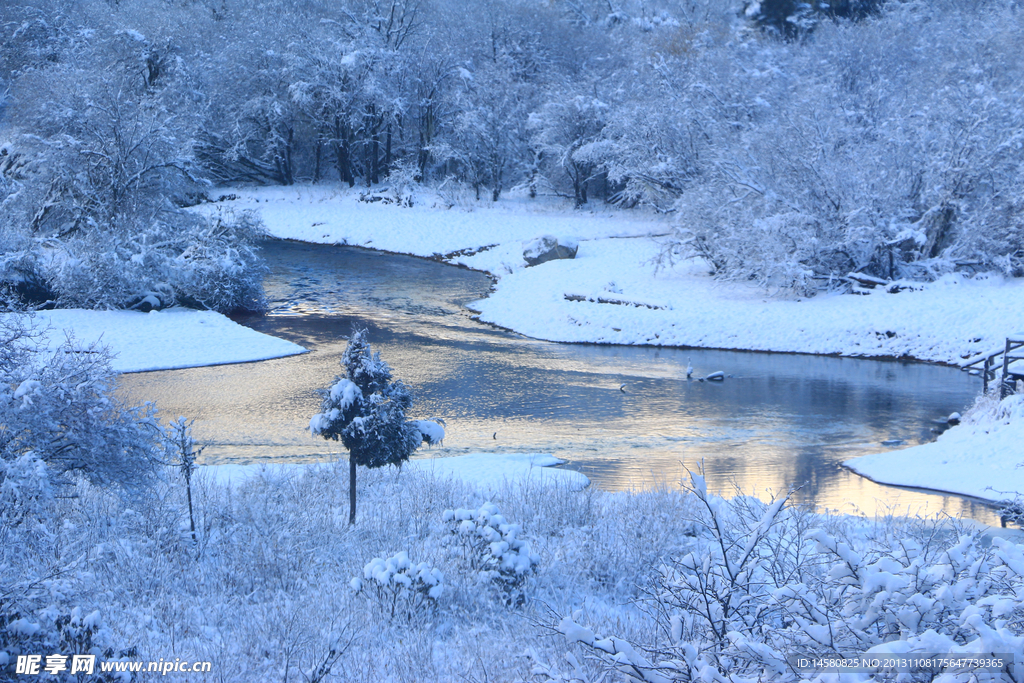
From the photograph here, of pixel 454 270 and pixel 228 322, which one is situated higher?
pixel 454 270

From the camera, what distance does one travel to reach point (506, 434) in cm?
1638

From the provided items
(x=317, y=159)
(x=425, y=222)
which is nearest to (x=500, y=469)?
(x=425, y=222)

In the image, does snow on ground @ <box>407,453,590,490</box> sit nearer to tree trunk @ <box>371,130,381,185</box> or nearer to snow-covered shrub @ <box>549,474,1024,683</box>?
snow-covered shrub @ <box>549,474,1024,683</box>

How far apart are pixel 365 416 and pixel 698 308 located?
18.8 m

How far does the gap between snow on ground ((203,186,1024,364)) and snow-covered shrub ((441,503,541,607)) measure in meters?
18.1

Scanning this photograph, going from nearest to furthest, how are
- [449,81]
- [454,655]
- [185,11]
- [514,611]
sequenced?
[454,655]
[514,611]
[449,81]
[185,11]

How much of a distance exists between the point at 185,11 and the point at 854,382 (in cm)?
5398

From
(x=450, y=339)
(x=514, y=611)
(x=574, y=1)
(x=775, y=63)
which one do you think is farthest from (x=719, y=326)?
(x=574, y=1)

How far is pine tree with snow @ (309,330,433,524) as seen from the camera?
10.0m

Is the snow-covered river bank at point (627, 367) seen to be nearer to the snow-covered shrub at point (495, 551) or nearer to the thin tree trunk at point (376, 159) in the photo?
the snow-covered shrub at point (495, 551)

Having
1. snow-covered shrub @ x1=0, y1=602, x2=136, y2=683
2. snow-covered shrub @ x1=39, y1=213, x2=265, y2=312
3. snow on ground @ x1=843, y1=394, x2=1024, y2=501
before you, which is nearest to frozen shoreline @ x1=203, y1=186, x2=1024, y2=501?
snow on ground @ x1=843, y1=394, x2=1024, y2=501

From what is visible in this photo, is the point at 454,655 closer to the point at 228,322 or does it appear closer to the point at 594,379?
the point at 594,379

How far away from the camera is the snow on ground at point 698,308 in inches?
946

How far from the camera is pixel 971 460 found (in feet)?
45.5
